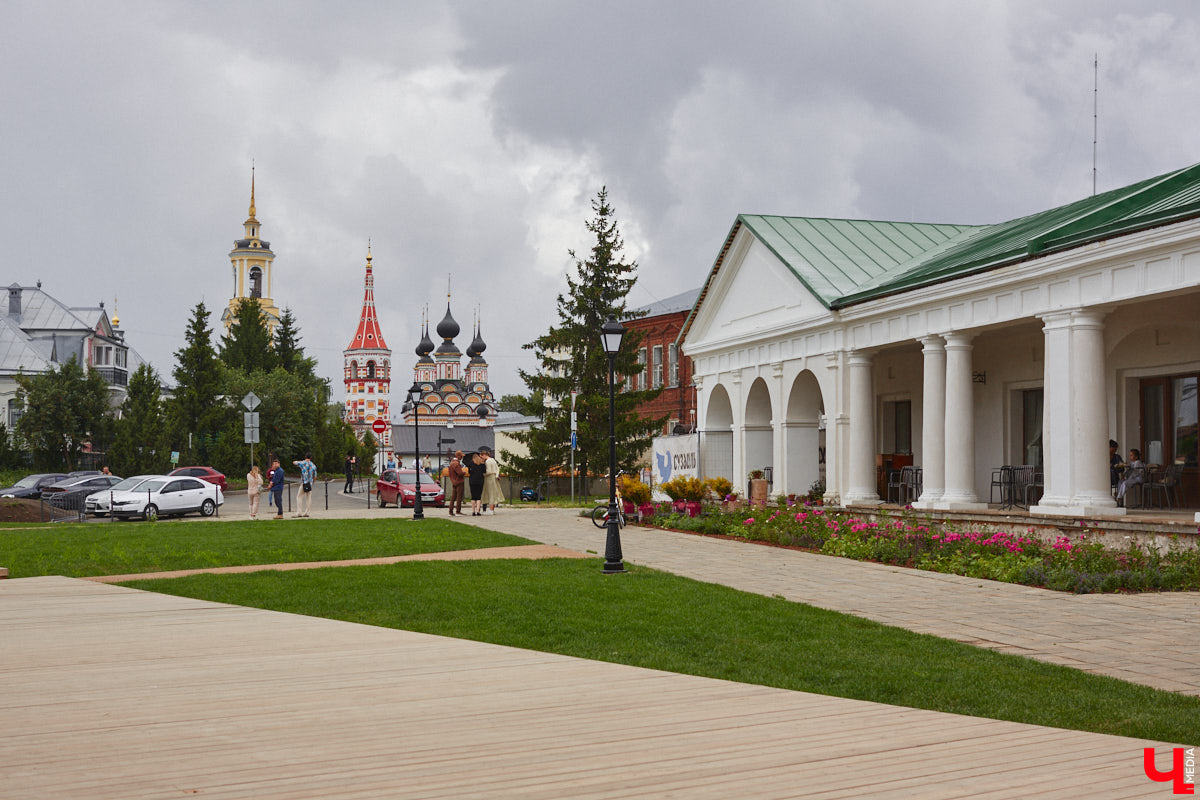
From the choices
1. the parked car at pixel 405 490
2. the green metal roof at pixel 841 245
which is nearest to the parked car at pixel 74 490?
the parked car at pixel 405 490

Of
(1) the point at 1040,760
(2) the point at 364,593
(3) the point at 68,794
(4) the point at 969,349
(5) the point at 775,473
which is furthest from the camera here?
(5) the point at 775,473

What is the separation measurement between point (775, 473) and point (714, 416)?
5.02 meters

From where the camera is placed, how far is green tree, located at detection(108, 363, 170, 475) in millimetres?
59312

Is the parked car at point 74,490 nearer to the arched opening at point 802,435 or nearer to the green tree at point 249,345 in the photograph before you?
the arched opening at point 802,435

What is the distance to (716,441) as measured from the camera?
33875 mm

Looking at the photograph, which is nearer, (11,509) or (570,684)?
(570,684)

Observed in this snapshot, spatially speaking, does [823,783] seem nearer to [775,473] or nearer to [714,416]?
[775,473]

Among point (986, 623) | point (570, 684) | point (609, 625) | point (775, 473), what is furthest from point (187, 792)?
point (775, 473)

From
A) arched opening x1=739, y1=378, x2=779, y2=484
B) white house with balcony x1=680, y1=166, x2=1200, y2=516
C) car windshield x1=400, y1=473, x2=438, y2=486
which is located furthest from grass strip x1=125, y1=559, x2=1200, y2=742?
car windshield x1=400, y1=473, x2=438, y2=486

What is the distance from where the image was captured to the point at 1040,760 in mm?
5496

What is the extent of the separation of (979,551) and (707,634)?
8.22 meters

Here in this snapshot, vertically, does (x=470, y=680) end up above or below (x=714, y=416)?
below

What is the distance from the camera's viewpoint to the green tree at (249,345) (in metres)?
89.1

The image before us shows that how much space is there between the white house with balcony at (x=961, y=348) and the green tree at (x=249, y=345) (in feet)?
198
